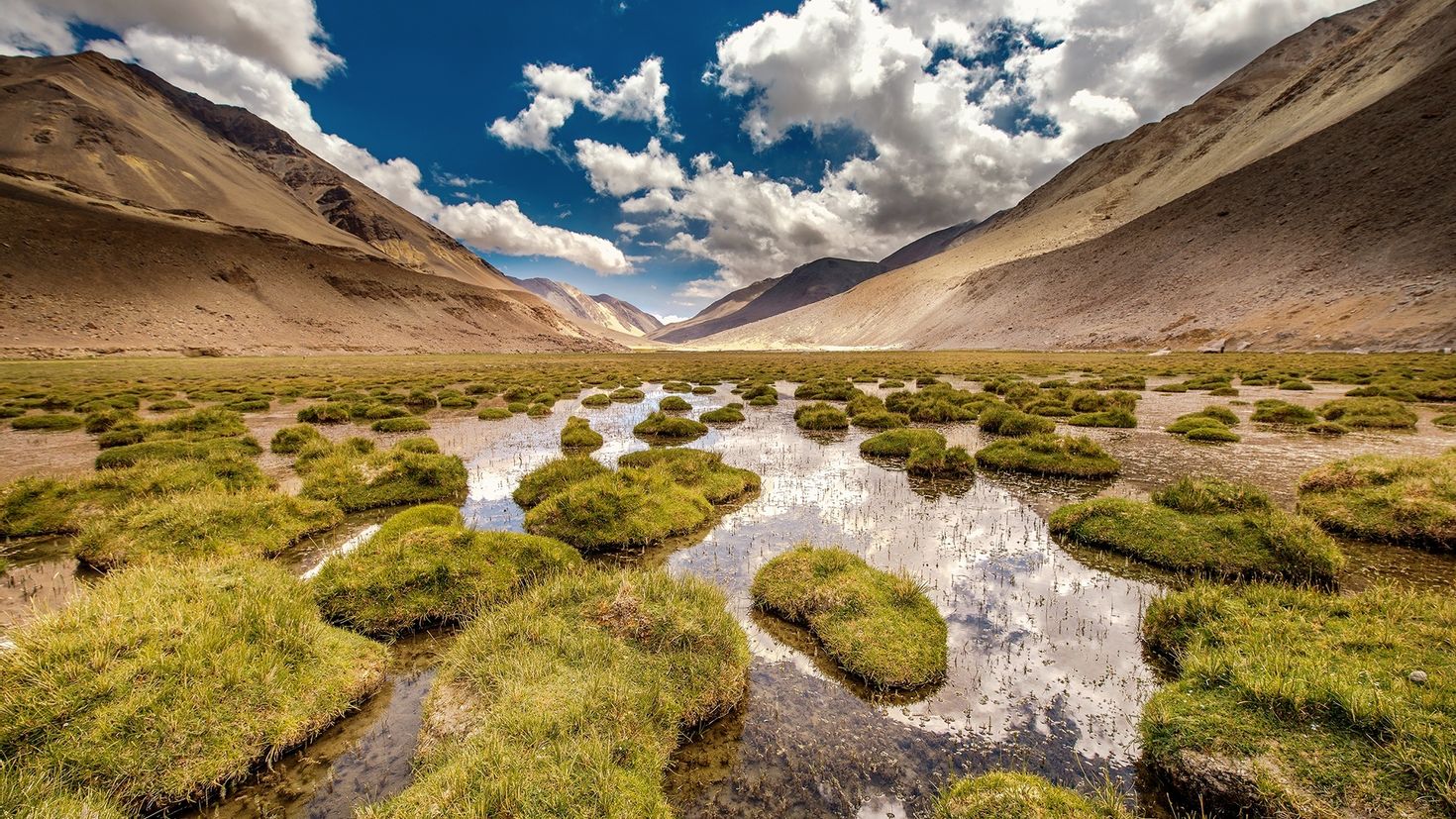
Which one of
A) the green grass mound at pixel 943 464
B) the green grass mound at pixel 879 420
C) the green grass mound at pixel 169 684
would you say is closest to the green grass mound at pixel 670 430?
the green grass mound at pixel 879 420

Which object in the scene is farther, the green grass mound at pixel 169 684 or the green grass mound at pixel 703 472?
the green grass mound at pixel 703 472

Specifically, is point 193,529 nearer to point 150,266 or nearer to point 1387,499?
point 1387,499

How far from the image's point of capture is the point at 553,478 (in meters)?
14.6

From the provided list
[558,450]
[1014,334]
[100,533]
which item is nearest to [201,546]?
[100,533]

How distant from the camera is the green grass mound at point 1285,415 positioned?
22.6 meters

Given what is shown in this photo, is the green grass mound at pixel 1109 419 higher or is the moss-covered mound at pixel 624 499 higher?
the moss-covered mound at pixel 624 499

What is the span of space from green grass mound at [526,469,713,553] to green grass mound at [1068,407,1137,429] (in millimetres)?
21233

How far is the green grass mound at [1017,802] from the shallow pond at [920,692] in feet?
2.31

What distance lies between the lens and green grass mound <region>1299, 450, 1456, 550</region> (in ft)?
32.8

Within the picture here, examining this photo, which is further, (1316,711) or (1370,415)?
(1370,415)

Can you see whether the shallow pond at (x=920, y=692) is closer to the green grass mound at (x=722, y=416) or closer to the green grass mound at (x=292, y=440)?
the green grass mound at (x=292, y=440)

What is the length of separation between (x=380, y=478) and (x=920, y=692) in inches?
569

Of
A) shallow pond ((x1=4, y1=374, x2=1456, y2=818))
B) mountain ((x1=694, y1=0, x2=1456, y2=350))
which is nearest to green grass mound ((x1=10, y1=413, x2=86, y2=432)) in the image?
shallow pond ((x1=4, y1=374, x2=1456, y2=818))

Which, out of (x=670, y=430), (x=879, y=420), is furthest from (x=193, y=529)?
(x=879, y=420)
